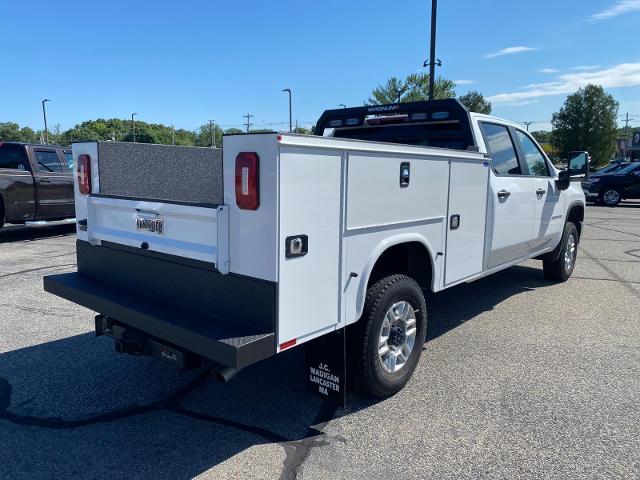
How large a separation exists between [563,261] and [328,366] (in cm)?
515

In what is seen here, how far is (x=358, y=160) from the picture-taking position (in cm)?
307

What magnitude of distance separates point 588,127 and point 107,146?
145 ft

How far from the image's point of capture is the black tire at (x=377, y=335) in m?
3.35

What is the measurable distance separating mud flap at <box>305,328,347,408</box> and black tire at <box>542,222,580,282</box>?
4.89 m

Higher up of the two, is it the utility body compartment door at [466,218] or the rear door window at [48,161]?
the rear door window at [48,161]

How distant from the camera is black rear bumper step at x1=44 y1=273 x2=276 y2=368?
2.59 meters

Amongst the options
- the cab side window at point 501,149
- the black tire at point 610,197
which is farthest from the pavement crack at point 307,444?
the black tire at point 610,197

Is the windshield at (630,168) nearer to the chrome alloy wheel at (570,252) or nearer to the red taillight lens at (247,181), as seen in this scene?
the chrome alloy wheel at (570,252)

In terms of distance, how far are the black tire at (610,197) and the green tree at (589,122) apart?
70.8 ft

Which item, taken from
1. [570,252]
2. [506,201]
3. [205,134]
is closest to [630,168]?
[570,252]

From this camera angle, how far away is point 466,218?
4.38m

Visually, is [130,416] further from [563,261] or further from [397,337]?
[563,261]

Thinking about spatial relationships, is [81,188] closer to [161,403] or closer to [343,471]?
[161,403]

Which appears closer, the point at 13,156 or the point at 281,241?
the point at 281,241
